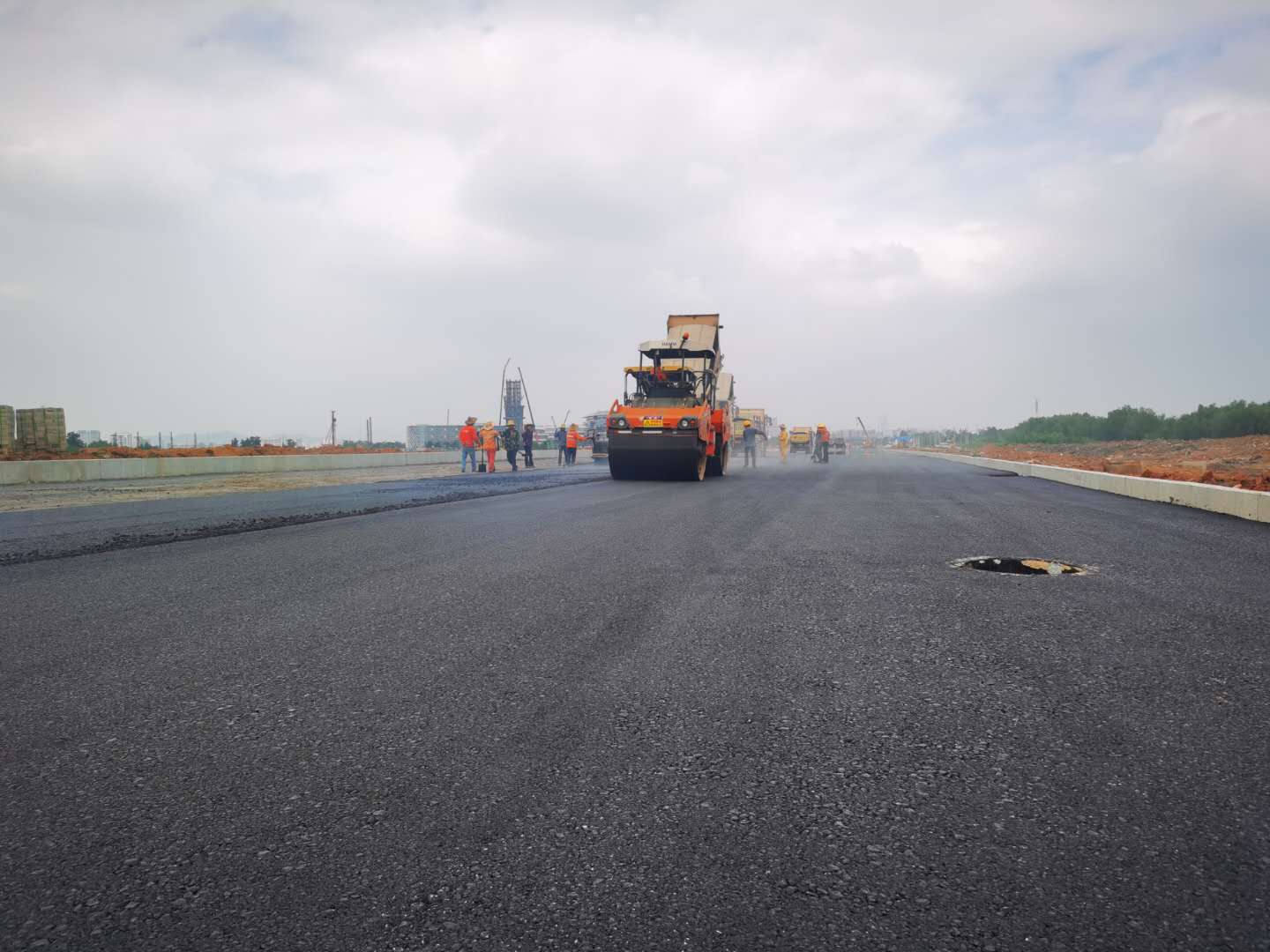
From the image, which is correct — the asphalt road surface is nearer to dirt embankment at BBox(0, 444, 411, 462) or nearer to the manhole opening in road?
the manhole opening in road

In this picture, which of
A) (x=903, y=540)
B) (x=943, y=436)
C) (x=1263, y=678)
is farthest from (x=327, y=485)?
(x=943, y=436)

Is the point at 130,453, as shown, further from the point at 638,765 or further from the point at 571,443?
the point at 638,765

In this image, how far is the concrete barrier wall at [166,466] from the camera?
65.7 ft

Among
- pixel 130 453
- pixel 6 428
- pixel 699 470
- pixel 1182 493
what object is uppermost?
pixel 6 428

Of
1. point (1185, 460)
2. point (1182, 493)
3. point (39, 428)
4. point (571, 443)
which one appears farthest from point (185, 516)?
point (1185, 460)

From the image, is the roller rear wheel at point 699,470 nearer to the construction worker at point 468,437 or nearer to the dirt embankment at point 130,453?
the construction worker at point 468,437

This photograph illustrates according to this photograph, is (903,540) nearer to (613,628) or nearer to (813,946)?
(613,628)

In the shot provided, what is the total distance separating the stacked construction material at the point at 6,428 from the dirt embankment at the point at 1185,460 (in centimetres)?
3220

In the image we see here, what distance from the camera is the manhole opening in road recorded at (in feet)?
21.7

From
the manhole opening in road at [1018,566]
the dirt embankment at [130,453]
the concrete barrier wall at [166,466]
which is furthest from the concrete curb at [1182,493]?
the dirt embankment at [130,453]

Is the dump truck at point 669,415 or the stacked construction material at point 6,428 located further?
the stacked construction material at point 6,428

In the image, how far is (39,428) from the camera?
2517cm

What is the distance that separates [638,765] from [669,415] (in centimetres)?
1594

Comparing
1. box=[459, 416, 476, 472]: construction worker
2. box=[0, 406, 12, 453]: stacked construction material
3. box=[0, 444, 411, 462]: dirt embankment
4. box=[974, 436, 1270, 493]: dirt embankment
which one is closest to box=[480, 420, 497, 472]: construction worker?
box=[459, 416, 476, 472]: construction worker
